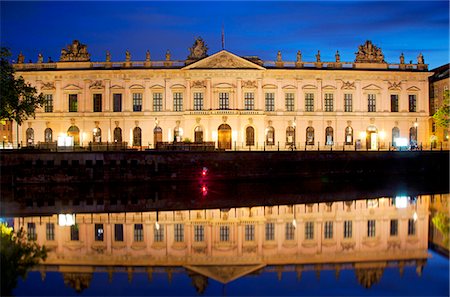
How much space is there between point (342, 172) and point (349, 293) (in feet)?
118

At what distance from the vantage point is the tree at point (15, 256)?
1684cm

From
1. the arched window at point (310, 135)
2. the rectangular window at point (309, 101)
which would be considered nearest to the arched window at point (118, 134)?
Answer: the arched window at point (310, 135)

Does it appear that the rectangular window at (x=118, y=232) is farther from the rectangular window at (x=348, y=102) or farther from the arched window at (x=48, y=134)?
the rectangular window at (x=348, y=102)

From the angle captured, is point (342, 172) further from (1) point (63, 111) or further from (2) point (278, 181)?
(1) point (63, 111)

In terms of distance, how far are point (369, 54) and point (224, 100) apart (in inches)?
780

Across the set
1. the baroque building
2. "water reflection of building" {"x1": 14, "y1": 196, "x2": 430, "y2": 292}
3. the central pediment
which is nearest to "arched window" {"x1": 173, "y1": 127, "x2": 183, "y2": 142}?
the baroque building

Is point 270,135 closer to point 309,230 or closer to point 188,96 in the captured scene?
point 188,96

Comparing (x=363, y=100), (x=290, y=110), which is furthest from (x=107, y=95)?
(x=363, y=100)

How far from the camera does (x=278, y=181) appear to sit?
48.4 m

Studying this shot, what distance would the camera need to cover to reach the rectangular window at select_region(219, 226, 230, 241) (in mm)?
24641

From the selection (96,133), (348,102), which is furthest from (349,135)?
(96,133)

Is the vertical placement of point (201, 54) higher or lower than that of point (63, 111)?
higher

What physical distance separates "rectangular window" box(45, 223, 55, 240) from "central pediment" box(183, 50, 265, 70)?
41506mm

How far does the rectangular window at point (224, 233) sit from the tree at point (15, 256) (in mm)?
7395
